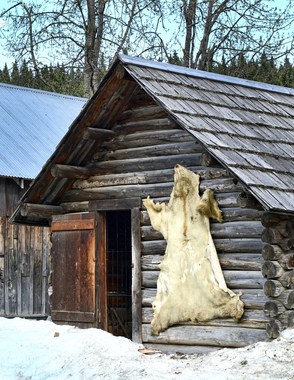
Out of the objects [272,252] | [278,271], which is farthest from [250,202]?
[278,271]

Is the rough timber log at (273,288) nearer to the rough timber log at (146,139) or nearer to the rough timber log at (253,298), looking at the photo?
the rough timber log at (253,298)

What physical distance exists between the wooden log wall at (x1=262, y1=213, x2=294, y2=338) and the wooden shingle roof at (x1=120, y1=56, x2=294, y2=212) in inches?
17.1

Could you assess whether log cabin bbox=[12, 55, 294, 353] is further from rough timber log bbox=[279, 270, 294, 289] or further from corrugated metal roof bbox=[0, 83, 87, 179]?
corrugated metal roof bbox=[0, 83, 87, 179]

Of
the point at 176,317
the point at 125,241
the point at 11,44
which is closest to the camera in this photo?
the point at 176,317

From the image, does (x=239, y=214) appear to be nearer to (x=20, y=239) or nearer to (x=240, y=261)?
(x=240, y=261)

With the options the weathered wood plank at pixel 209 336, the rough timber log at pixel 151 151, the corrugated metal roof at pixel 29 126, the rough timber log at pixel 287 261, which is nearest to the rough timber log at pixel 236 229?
the rough timber log at pixel 287 261

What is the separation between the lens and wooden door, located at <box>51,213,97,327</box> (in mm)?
16031

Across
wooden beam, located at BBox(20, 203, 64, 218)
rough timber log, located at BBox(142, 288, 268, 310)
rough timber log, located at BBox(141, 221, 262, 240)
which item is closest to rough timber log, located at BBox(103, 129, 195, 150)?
rough timber log, located at BBox(141, 221, 262, 240)

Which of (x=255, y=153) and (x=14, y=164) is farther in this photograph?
(x=14, y=164)

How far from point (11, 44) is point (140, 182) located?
43.1ft

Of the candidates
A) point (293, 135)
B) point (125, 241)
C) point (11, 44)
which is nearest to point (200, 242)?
point (293, 135)

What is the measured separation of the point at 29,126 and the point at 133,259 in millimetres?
9855

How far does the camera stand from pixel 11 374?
1395cm

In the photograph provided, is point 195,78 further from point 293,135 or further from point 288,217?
point 288,217
